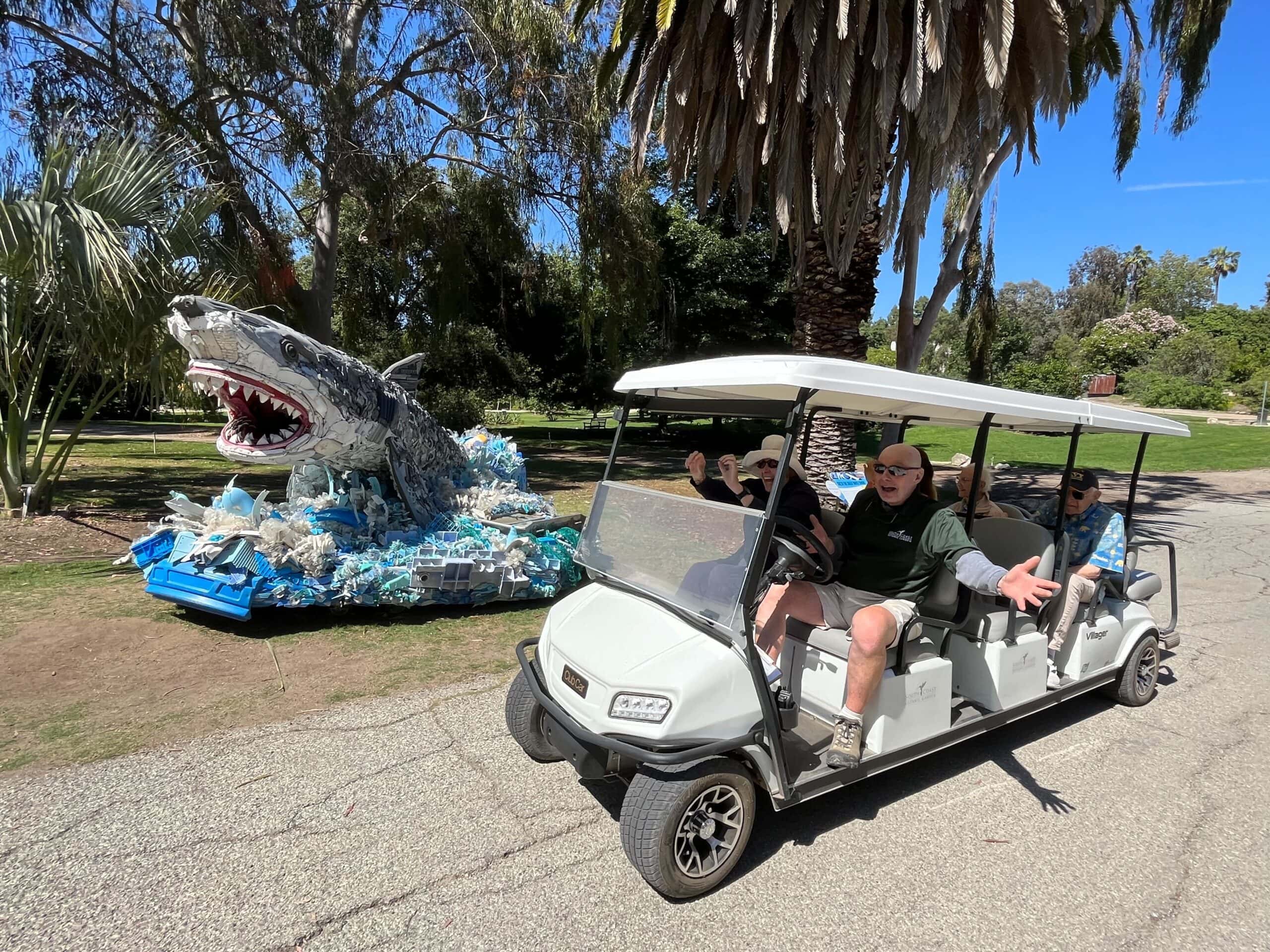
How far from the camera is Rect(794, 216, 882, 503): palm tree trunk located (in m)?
9.50

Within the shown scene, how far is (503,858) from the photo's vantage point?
2.93 m

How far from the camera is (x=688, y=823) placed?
277 centimetres

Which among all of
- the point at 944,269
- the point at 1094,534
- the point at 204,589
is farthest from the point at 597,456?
the point at 1094,534

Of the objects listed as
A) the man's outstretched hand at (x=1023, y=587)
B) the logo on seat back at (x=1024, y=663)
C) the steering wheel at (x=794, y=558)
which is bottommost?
the logo on seat back at (x=1024, y=663)

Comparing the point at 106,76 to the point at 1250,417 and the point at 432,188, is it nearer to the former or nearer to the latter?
the point at 432,188

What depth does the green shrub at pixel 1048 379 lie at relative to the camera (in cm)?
4144

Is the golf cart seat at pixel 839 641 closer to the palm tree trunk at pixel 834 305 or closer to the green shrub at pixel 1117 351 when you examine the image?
the palm tree trunk at pixel 834 305

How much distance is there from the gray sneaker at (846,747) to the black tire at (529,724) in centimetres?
136

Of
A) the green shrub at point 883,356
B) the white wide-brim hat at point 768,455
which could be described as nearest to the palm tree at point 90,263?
the white wide-brim hat at point 768,455

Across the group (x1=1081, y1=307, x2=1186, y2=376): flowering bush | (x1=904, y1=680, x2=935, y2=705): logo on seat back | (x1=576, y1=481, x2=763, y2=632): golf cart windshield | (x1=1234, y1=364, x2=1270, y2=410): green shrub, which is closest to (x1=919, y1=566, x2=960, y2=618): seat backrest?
(x1=904, y1=680, x2=935, y2=705): logo on seat back

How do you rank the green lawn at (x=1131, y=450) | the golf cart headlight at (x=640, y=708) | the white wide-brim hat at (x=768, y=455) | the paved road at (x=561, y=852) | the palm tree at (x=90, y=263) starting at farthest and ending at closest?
the green lawn at (x=1131, y=450) < the palm tree at (x=90, y=263) < the white wide-brim hat at (x=768, y=455) < the golf cart headlight at (x=640, y=708) < the paved road at (x=561, y=852)

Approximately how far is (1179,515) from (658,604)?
12.4m

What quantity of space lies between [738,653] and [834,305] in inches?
300

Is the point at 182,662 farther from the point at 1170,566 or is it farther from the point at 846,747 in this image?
the point at 1170,566
